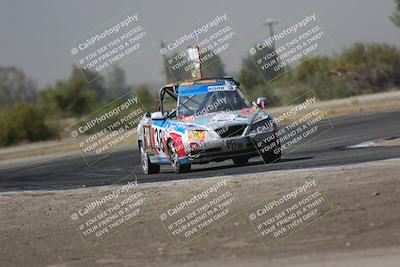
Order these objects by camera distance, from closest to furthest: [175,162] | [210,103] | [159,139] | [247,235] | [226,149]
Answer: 1. [247,235]
2. [226,149]
3. [175,162]
4. [210,103]
5. [159,139]

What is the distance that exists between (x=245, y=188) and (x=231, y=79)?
221 inches

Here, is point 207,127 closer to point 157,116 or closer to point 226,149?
point 226,149

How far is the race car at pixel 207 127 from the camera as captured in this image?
15602 mm

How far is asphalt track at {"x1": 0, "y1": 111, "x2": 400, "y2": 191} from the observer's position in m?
15.3

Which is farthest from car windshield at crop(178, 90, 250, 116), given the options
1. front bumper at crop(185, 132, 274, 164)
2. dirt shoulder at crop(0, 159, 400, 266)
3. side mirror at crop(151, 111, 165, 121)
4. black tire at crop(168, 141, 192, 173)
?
dirt shoulder at crop(0, 159, 400, 266)

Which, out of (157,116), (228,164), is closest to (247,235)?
(157,116)

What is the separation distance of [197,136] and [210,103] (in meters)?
1.15

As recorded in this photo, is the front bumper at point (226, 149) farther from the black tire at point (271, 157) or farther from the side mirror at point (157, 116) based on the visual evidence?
the side mirror at point (157, 116)

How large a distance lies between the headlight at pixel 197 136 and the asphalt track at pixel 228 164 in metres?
0.61

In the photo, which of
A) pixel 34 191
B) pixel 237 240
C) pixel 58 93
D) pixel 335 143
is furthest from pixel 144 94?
pixel 237 240

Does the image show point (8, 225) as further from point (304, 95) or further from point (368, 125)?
point (304, 95)

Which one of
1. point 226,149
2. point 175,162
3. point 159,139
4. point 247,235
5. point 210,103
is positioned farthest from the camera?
point 159,139

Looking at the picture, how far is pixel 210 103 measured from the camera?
16.6 metres

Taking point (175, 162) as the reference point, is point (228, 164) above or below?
below
